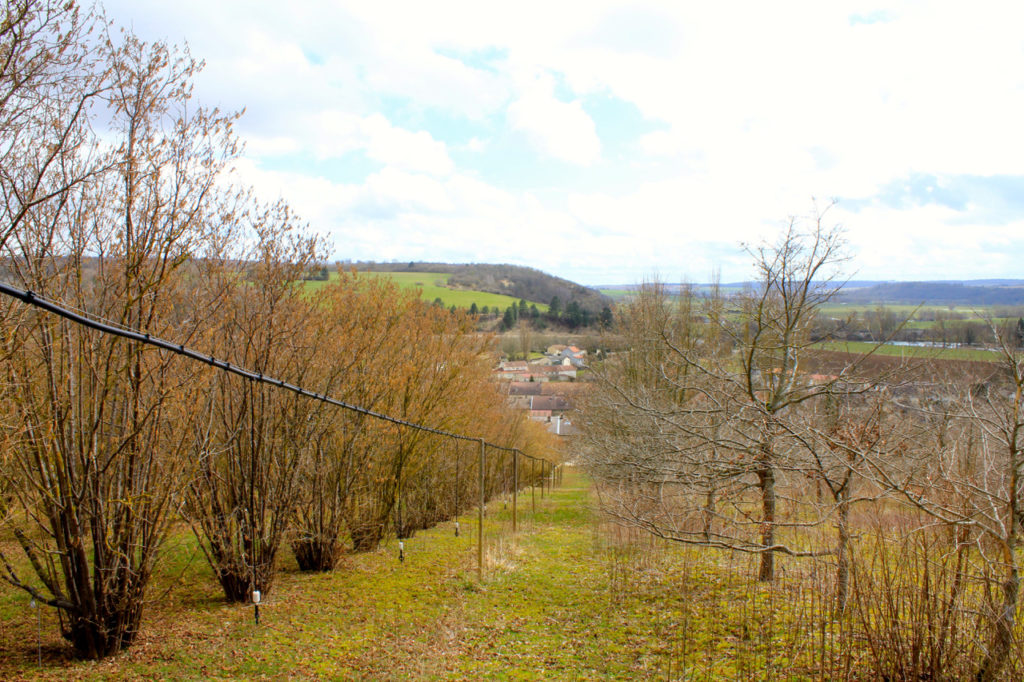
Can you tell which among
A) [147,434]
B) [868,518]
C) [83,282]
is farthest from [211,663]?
[868,518]

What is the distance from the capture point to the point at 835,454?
17.8ft

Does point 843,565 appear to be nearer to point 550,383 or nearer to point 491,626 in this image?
point 491,626

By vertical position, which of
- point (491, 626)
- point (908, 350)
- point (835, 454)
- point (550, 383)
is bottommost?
point (550, 383)

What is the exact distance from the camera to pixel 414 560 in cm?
1098

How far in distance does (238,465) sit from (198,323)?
2.28 metres

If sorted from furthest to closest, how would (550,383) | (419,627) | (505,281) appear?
(505,281) < (550,383) < (419,627)

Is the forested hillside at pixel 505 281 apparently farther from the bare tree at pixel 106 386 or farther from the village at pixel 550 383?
the bare tree at pixel 106 386

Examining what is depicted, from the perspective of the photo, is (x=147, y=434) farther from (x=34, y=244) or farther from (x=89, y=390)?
(x=34, y=244)

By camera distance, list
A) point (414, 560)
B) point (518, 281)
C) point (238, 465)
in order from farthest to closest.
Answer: point (518, 281) < point (414, 560) < point (238, 465)

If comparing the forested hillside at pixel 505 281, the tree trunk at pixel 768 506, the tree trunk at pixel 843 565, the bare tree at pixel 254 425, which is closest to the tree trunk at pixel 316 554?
the bare tree at pixel 254 425

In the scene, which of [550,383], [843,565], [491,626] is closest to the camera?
[843,565]

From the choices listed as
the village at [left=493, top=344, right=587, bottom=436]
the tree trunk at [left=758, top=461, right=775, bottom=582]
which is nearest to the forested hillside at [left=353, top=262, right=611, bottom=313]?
the village at [left=493, top=344, right=587, bottom=436]

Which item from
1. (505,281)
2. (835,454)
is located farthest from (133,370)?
(505,281)

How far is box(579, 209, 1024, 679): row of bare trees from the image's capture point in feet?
13.7
